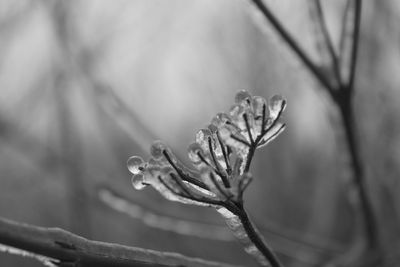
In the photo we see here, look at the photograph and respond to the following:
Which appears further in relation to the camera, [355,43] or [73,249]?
[355,43]

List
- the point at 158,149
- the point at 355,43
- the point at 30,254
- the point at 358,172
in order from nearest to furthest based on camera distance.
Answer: the point at 30,254 → the point at 158,149 → the point at 355,43 → the point at 358,172

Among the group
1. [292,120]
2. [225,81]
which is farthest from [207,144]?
[225,81]

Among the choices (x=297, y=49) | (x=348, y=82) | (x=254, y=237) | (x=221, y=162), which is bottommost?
(x=254, y=237)

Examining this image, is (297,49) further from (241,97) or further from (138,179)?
(138,179)

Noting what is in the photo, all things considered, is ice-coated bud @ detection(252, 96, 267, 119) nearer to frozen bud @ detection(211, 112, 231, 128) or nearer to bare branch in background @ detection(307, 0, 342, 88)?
frozen bud @ detection(211, 112, 231, 128)

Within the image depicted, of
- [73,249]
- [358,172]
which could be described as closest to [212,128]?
[73,249]

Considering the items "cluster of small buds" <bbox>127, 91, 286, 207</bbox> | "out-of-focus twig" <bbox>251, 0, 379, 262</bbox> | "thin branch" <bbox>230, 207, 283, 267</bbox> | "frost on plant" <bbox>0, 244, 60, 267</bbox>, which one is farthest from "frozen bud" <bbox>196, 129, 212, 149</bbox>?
"out-of-focus twig" <bbox>251, 0, 379, 262</bbox>

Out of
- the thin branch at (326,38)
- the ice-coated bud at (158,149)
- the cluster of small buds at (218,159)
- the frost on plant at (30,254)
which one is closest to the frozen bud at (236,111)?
the cluster of small buds at (218,159)
